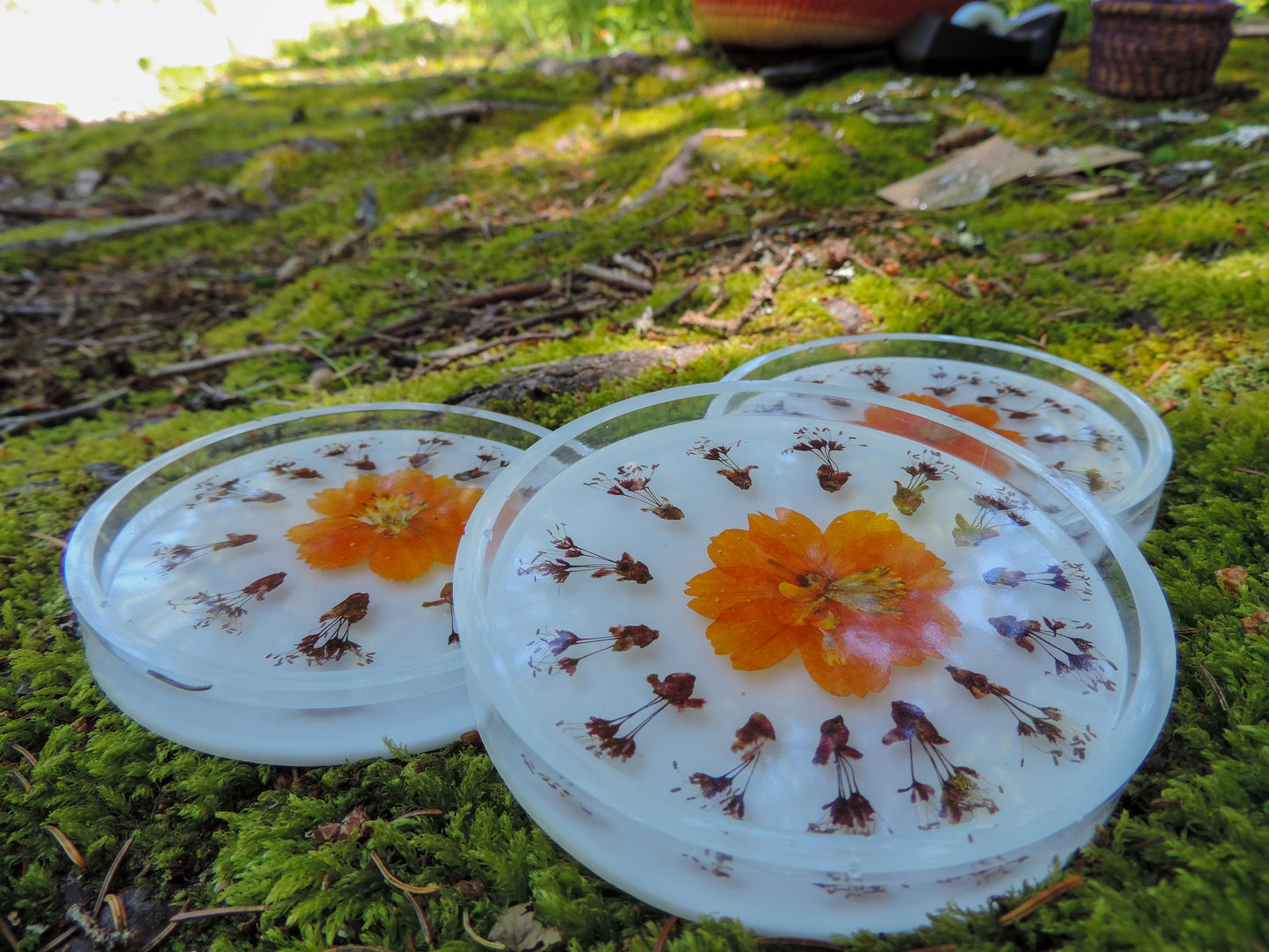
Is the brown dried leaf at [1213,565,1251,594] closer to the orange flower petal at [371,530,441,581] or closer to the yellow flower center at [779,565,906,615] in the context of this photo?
the yellow flower center at [779,565,906,615]

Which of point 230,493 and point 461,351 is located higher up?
point 230,493

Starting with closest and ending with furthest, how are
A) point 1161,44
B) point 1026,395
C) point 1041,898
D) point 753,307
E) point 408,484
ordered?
point 1041,898 < point 408,484 < point 1026,395 < point 753,307 < point 1161,44

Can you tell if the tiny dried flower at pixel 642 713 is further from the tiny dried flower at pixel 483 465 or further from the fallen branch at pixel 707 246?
the fallen branch at pixel 707 246

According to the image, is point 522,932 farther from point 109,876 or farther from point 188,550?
point 188,550

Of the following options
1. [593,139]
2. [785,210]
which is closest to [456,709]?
[785,210]

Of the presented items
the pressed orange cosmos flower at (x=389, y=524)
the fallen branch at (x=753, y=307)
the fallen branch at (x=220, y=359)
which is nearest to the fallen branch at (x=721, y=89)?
the fallen branch at (x=753, y=307)

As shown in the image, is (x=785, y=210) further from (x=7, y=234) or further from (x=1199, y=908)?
(x=7, y=234)

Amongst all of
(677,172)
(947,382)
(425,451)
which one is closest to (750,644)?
(425,451)

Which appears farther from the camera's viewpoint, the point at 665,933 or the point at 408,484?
the point at 408,484
